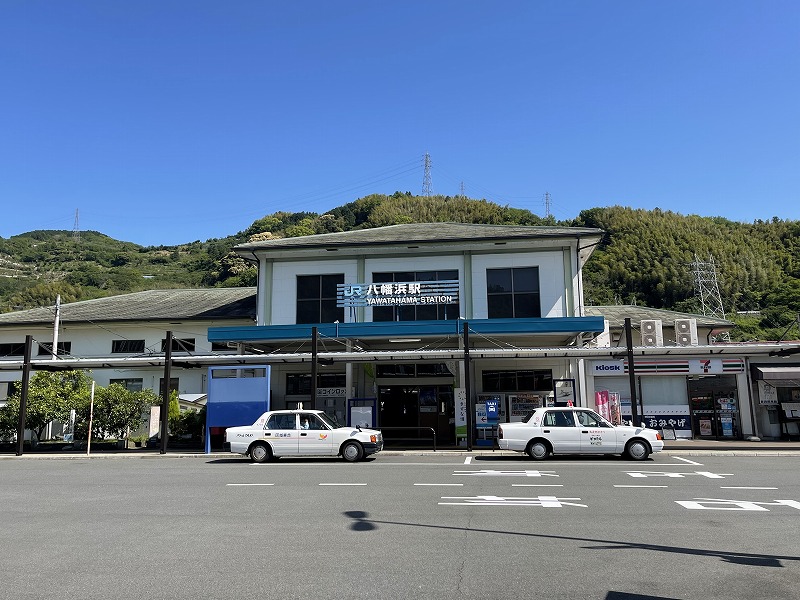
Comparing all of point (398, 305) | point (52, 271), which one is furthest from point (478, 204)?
point (398, 305)

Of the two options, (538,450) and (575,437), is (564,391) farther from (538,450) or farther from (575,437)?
(538,450)

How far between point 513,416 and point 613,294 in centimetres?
7806

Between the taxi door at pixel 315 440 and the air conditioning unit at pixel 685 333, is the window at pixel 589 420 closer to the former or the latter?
the taxi door at pixel 315 440

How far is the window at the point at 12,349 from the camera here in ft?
115

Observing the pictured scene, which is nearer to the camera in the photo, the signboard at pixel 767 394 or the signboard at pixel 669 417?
the signboard at pixel 767 394

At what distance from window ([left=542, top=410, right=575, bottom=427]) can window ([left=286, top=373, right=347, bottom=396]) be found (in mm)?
13224

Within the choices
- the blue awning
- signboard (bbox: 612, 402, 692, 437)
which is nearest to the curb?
the blue awning

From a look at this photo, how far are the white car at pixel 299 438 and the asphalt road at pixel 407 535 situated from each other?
317 cm

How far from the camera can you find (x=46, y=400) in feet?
A: 86.8

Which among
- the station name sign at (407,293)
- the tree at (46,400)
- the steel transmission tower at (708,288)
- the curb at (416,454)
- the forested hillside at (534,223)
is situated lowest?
the curb at (416,454)

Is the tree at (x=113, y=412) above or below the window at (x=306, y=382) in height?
below

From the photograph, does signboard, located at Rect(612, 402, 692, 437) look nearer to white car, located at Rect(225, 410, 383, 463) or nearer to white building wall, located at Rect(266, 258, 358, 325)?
white building wall, located at Rect(266, 258, 358, 325)

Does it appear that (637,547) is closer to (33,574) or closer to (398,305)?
(33,574)

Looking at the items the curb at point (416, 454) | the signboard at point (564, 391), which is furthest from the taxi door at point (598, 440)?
the signboard at point (564, 391)
